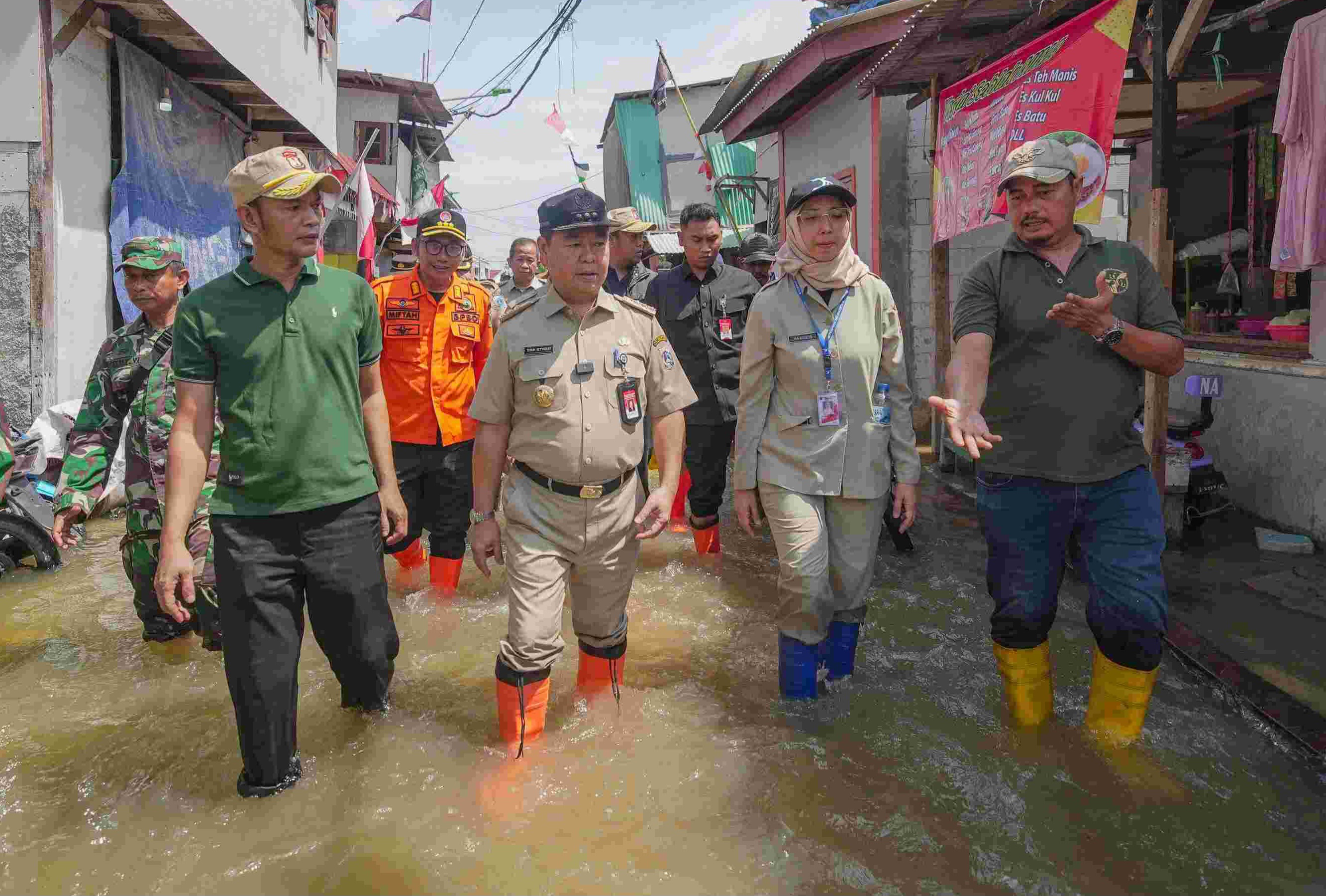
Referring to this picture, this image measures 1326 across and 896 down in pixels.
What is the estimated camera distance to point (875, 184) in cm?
1027

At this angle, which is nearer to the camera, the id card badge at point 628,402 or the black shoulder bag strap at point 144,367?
the id card badge at point 628,402

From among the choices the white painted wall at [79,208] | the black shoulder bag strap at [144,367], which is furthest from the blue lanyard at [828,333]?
the white painted wall at [79,208]

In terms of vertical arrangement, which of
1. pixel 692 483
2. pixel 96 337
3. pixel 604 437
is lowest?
pixel 692 483

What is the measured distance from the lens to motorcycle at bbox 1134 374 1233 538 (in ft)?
19.7

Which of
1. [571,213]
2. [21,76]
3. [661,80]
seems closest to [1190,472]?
[571,213]

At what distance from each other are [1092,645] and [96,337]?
8.40 metres

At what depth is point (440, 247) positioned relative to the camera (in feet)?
17.1

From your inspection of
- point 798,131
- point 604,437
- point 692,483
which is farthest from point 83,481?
point 798,131

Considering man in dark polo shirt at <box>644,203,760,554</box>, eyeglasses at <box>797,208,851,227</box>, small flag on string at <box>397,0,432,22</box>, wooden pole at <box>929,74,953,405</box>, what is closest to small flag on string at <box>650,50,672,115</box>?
small flag on string at <box>397,0,432,22</box>

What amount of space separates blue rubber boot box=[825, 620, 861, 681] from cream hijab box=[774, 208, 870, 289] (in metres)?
1.47

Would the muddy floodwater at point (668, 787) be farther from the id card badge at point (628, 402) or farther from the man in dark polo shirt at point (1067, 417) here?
the id card badge at point (628, 402)

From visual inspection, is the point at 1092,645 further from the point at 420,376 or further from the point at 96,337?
the point at 96,337

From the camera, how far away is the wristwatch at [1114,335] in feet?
10.1

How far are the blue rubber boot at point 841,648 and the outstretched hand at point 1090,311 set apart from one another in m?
1.59
